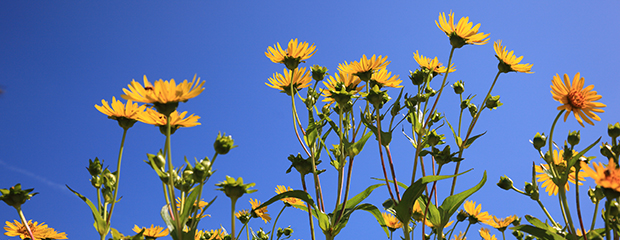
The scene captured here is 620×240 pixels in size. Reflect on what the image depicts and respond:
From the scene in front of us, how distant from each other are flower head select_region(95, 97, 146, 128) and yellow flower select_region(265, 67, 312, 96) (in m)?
0.56

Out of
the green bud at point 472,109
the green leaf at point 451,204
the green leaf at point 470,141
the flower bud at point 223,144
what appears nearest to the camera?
the flower bud at point 223,144

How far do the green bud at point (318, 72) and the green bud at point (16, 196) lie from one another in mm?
1004

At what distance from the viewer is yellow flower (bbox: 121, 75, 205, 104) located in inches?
35.1

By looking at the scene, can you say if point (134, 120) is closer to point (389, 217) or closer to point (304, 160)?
point (304, 160)

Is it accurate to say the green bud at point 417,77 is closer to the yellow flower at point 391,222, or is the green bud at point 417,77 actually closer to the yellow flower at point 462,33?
the yellow flower at point 462,33

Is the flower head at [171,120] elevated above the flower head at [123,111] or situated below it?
below

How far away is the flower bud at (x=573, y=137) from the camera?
1228mm

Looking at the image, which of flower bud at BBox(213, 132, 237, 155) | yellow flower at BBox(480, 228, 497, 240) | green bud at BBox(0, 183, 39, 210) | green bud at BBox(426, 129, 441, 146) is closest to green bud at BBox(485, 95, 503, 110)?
green bud at BBox(426, 129, 441, 146)

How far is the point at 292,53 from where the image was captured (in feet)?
4.86

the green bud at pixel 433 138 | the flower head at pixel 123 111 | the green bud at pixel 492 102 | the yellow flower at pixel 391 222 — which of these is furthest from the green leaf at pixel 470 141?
the flower head at pixel 123 111

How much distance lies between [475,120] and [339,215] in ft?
2.15

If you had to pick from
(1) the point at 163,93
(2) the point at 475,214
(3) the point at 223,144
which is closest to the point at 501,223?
(2) the point at 475,214

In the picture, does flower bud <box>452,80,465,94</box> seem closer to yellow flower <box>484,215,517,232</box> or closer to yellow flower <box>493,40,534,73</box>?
yellow flower <box>493,40,534,73</box>

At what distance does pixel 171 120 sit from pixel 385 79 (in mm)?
877
